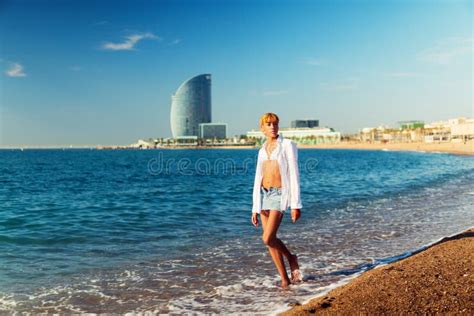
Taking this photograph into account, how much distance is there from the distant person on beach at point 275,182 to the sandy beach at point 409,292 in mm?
1046

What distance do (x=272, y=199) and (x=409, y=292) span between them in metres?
1.92

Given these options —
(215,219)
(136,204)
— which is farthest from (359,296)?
(136,204)

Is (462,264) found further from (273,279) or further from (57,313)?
(57,313)

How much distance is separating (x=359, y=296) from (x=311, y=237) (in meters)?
4.70

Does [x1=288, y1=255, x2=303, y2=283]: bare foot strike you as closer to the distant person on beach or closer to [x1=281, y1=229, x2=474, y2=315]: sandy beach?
the distant person on beach

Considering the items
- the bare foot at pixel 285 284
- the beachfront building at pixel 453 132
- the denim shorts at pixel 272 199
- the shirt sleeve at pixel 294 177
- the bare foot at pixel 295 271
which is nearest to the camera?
the shirt sleeve at pixel 294 177

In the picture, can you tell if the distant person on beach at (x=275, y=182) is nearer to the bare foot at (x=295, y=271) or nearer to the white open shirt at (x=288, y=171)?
the white open shirt at (x=288, y=171)

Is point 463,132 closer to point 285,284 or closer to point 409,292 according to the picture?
point 285,284

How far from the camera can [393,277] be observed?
493 cm

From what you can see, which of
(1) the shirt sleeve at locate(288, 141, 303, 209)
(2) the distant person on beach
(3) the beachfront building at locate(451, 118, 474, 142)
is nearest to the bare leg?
(2) the distant person on beach

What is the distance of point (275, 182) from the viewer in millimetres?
5254

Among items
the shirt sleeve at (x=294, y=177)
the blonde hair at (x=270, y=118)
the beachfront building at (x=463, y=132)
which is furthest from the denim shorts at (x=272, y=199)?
the beachfront building at (x=463, y=132)

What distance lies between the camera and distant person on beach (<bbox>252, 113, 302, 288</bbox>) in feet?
16.8

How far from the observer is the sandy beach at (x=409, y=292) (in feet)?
13.1
